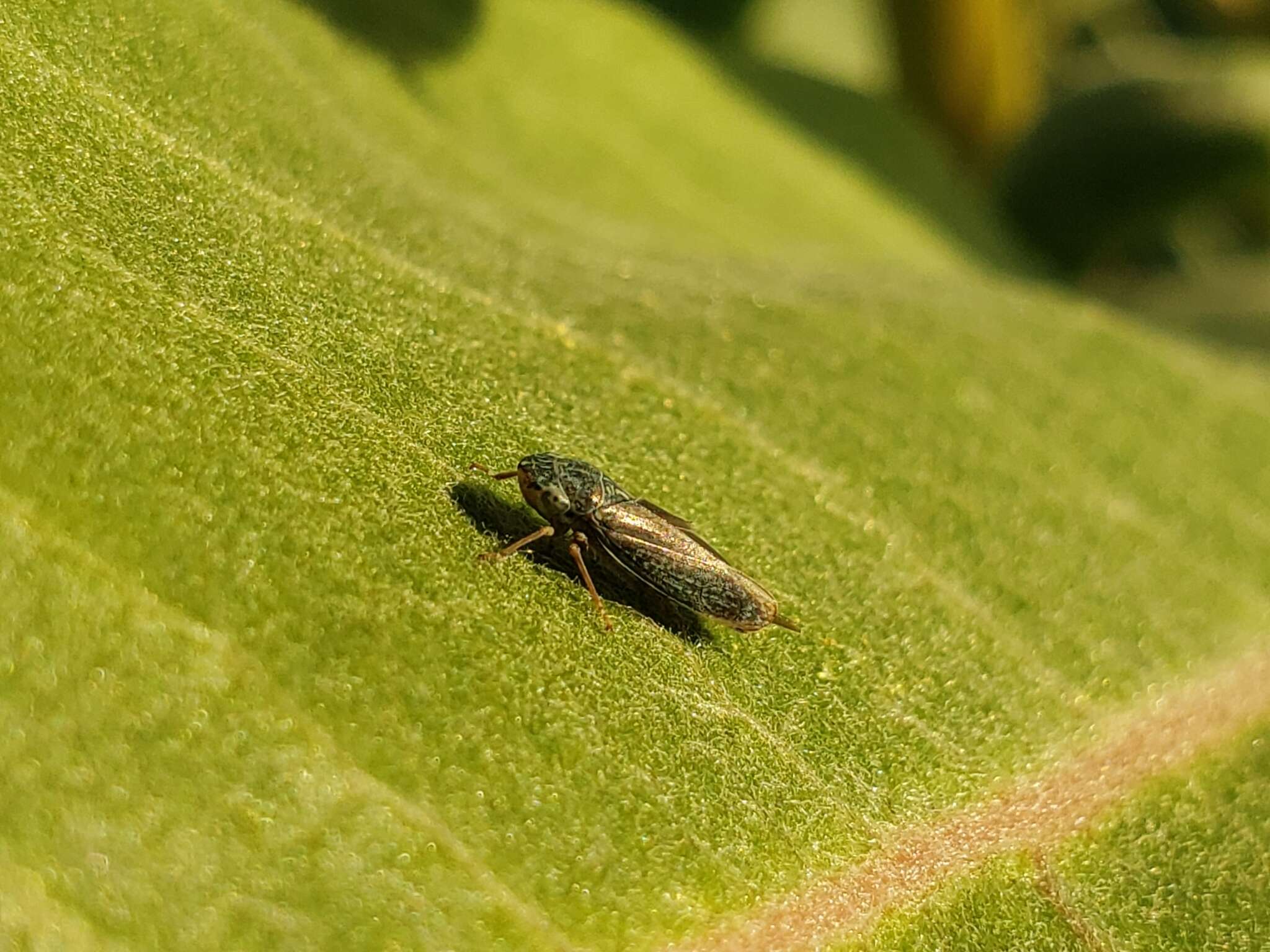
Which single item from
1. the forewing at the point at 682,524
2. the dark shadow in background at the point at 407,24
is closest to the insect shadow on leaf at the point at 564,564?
the forewing at the point at 682,524

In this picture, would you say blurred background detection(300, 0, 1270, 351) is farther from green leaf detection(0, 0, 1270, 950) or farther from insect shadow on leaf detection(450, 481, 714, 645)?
insect shadow on leaf detection(450, 481, 714, 645)

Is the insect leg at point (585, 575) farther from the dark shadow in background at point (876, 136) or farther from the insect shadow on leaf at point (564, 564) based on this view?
the dark shadow in background at point (876, 136)

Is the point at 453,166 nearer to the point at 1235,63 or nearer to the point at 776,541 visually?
the point at 776,541

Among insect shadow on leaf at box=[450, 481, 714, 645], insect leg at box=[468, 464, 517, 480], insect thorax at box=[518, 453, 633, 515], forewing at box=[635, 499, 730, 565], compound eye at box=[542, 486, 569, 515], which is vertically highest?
forewing at box=[635, 499, 730, 565]

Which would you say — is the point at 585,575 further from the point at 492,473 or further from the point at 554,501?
the point at 492,473

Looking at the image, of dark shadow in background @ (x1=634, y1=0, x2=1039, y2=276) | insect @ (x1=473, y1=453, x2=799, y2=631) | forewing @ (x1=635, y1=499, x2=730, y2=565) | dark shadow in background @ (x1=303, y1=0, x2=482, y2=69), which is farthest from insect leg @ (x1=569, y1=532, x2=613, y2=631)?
dark shadow in background @ (x1=634, y1=0, x2=1039, y2=276)

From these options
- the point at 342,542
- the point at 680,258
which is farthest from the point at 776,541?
the point at 680,258

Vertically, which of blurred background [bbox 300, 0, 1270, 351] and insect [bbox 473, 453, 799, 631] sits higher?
blurred background [bbox 300, 0, 1270, 351]
